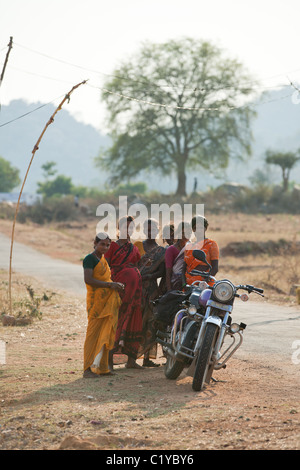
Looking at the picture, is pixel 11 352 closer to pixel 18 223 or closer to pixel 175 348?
pixel 175 348

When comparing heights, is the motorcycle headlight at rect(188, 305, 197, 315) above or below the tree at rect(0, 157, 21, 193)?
below

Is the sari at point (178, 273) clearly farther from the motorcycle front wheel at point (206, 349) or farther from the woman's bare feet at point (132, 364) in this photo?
the motorcycle front wheel at point (206, 349)

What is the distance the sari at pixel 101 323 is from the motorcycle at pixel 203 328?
0.66 m

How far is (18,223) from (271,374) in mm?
39814

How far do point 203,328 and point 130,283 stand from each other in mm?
1568

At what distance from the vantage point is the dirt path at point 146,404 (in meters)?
5.00

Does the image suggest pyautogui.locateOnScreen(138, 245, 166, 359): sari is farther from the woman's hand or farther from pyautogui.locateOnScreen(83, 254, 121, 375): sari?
the woman's hand

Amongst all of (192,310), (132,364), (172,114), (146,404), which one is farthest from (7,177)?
(146,404)

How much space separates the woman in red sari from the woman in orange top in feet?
2.07

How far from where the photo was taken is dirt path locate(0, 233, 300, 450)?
16.4 feet

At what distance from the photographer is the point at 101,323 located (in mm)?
7430

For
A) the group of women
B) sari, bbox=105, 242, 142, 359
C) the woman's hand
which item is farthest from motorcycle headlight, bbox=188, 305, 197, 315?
sari, bbox=105, 242, 142, 359

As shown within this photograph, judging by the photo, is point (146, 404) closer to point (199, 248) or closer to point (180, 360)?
point (180, 360)
